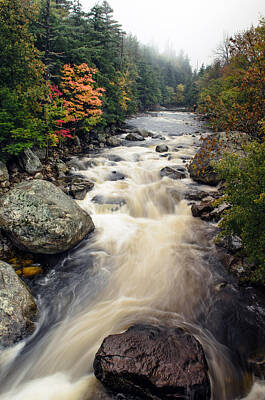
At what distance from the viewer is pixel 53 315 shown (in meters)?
4.53

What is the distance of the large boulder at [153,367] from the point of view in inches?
110

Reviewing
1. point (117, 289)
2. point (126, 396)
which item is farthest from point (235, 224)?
point (126, 396)

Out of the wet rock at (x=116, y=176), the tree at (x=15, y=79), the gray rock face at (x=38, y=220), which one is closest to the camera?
the gray rock face at (x=38, y=220)

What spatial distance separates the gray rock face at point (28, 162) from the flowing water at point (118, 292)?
2626 millimetres

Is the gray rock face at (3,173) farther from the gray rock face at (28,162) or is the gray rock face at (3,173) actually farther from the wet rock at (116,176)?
the wet rock at (116,176)

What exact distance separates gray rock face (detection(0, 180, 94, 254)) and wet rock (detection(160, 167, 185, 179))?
21.8 ft

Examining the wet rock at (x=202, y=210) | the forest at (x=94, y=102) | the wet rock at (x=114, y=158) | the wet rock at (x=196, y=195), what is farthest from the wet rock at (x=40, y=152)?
the wet rock at (x=202, y=210)

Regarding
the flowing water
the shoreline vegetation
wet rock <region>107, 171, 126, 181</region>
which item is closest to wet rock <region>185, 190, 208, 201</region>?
the shoreline vegetation

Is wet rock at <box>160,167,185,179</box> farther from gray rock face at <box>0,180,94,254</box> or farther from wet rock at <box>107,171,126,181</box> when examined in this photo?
gray rock face at <box>0,180,94,254</box>

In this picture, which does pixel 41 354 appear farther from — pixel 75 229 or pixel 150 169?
pixel 150 169

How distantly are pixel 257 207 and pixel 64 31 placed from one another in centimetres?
1717

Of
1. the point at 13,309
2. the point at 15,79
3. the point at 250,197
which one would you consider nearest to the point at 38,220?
the point at 13,309

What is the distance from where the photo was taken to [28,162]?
368 inches

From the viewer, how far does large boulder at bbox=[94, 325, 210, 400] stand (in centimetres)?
278
